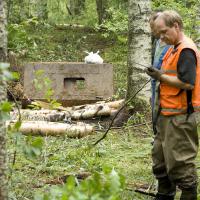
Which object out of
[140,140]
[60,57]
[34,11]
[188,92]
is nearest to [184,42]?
[188,92]

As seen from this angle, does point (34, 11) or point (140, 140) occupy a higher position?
point (34, 11)

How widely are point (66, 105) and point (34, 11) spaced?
1410 centimetres

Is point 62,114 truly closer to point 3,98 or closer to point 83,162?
point 83,162

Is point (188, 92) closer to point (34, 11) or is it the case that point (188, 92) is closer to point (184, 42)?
point (184, 42)

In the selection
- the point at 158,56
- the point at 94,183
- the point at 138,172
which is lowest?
the point at 138,172

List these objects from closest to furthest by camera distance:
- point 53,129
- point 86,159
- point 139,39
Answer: point 86,159, point 53,129, point 139,39

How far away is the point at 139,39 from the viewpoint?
30.5ft

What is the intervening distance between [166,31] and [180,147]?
1068 mm

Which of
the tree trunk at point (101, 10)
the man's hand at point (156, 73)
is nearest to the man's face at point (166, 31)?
the man's hand at point (156, 73)

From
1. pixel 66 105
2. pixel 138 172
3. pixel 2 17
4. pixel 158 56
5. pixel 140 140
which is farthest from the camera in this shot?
pixel 66 105

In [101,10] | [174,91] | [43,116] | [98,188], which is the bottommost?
[43,116]

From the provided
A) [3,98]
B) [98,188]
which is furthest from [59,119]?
[98,188]

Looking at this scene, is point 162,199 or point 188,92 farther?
point 162,199

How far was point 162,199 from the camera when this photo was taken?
5.37 m
